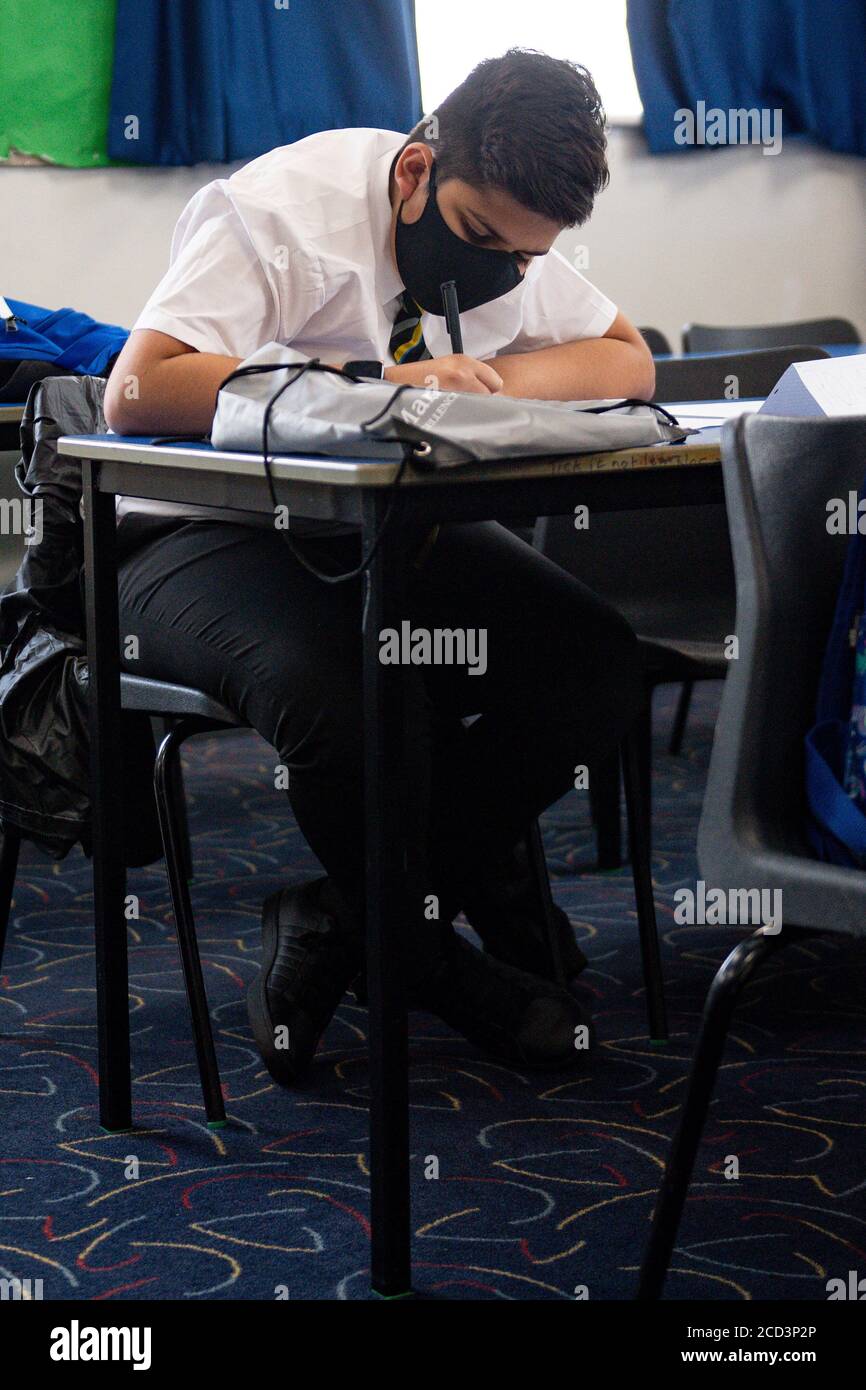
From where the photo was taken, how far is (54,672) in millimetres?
1646

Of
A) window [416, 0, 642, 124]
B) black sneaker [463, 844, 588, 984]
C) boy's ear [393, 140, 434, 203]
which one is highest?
window [416, 0, 642, 124]

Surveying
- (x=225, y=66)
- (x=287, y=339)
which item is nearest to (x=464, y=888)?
(x=287, y=339)

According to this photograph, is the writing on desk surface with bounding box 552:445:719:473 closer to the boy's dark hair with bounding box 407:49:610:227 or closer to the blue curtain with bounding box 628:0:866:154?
the boy's dark hair with bounding box 407:49:610:227

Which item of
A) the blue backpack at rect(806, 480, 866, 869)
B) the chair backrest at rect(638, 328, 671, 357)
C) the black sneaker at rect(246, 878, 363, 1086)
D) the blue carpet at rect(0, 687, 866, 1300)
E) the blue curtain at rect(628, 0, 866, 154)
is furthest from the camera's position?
the blue curtain at rect(628, 0, 866, 154)

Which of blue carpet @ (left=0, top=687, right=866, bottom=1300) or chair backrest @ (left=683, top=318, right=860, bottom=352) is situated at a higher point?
chair backrest @ (left=683, top=318, right=860, bottom=352)

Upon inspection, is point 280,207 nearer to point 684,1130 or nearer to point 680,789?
point 684,1130

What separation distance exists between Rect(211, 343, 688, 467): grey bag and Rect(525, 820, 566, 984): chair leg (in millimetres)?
674

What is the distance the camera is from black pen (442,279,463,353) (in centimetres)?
165

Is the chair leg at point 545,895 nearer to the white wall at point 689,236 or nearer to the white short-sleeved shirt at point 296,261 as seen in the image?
the white short-sleeved shirt at point 296,261

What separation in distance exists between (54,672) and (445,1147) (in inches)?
25.6

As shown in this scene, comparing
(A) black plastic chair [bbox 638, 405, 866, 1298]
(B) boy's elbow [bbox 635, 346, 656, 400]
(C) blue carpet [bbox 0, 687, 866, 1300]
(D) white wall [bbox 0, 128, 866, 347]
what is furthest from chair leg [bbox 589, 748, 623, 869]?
(D) white wall [bbox 0, 128, 866, 347]

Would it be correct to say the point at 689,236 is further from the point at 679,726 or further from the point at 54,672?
the point at 54,672

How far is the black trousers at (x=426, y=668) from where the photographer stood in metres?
1.45
